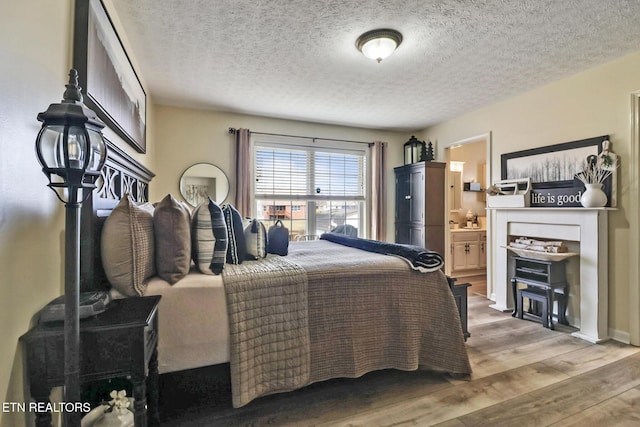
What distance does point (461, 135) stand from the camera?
4.22 metres

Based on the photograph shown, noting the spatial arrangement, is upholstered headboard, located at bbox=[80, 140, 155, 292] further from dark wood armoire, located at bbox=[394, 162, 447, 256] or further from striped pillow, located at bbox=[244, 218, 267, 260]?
dark wood armoire, located at bbox=[394, 162, 447, 256]

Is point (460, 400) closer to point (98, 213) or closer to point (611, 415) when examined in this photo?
point (611, 415)

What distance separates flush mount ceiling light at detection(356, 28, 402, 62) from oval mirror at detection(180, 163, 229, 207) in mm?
2486

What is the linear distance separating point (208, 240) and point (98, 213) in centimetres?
54

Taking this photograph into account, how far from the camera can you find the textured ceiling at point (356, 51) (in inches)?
76.7

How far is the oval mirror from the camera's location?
386 centimetres

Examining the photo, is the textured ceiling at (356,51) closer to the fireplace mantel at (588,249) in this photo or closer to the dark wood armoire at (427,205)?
the dark wood armoire at (427,205)

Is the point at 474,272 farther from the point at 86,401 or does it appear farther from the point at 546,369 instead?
the point at 86,401

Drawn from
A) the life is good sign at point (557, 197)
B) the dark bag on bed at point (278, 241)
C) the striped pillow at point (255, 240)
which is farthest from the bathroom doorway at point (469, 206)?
the striped pillow at point (255, 240)

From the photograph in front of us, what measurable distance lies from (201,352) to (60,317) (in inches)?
25.2

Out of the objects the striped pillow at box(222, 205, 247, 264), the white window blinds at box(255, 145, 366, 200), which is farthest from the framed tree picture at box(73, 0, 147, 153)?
the white window blinds at box(255, 145, 366, 200)

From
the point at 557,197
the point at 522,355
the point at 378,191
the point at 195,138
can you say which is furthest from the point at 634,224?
the point at 195,138

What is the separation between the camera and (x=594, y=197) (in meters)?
2.64

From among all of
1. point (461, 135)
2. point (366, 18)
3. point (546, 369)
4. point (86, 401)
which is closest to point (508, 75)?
point (461, 135)
